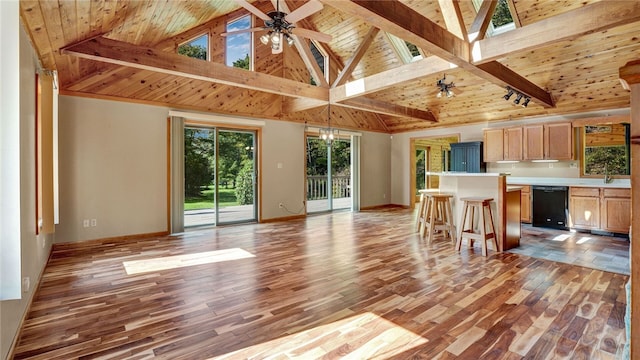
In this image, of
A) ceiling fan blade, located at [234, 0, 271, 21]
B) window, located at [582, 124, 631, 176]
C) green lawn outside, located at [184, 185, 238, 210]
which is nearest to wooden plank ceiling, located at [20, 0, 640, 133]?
window, located at [582, 124, 631, 176]

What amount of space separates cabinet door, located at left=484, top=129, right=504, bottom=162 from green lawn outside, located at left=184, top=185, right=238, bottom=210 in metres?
5.96

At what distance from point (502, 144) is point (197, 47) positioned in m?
6.76

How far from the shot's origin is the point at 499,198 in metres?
4.52

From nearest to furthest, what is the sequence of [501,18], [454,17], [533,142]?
[454,17], [501,18], [533,142]

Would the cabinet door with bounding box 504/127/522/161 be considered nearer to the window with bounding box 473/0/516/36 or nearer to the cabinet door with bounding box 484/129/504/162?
the cabinet door with bounding box 484/129/504/162

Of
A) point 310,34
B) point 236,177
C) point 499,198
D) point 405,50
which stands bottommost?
point 499,198

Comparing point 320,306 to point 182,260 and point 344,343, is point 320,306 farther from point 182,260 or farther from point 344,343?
point 182,260

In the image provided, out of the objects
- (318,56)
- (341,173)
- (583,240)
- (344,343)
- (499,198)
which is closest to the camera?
(344,343)

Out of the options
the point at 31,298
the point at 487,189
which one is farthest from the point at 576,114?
the point at 31,298

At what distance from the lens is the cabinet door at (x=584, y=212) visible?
5650 millimetres

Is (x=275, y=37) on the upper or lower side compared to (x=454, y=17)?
lower

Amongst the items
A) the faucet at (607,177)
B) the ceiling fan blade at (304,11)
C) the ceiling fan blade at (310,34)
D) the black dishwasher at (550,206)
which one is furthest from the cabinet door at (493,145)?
the ceiling fan blade at (304,11)

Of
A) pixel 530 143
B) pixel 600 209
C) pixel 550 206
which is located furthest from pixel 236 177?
pixel 600 209

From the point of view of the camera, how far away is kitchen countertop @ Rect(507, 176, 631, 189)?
5.63 metres
